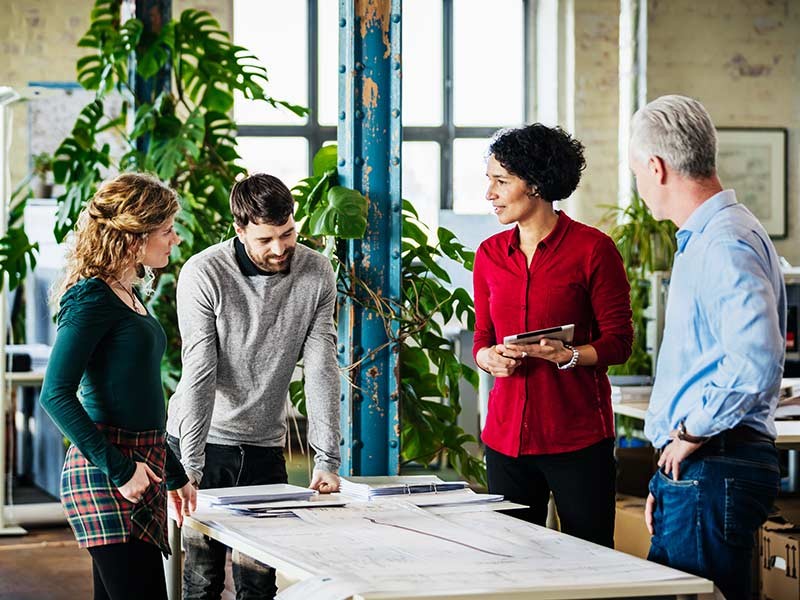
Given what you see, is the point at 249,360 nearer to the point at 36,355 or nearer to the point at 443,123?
the point at 36,355

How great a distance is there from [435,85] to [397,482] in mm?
6542

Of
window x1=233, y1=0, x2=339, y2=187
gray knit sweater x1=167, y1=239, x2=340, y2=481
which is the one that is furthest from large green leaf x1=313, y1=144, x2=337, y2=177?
window x1=233, y1=0, x2=339, y2=187

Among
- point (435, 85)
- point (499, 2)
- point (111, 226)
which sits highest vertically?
point (499, 2)

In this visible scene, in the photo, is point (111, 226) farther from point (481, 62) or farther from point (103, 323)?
point (481, 62)

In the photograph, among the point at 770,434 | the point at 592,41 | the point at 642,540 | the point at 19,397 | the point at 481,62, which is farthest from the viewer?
the point at 481,62

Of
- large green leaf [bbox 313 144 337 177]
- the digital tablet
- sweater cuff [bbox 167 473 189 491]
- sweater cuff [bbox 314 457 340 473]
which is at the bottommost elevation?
sweater cuff [bbox 314 457 340 473]

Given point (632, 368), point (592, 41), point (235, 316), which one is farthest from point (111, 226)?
point (592, 41)

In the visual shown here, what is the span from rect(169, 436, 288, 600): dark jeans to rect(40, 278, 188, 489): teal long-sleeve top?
0.42 meters

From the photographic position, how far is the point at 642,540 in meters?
4.61

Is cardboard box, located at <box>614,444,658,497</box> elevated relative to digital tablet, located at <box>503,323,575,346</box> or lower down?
lower down

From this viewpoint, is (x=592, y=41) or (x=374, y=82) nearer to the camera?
(x=374, y=82)

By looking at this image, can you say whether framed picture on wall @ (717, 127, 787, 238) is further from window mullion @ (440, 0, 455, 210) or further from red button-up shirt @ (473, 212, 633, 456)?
red button-up shirt @ (473, 212, 633, 456)

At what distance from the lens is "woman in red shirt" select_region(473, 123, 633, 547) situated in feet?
9.05

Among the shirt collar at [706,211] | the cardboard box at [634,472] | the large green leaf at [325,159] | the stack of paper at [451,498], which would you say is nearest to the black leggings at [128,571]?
the stack of paper at [451,498]
